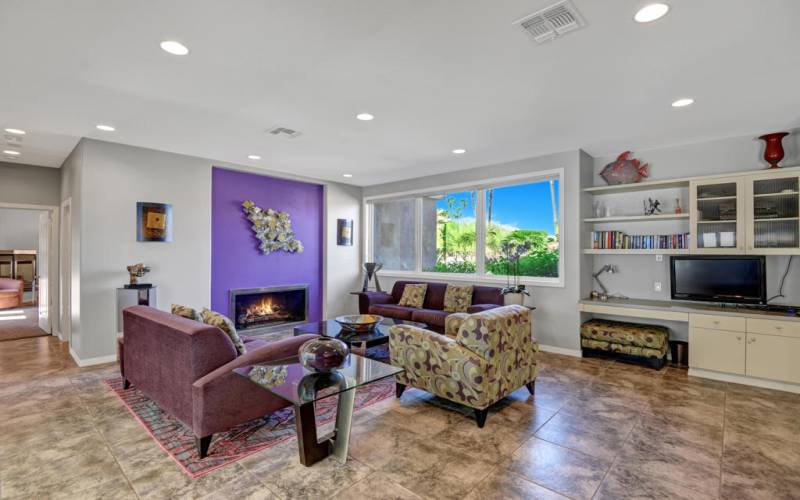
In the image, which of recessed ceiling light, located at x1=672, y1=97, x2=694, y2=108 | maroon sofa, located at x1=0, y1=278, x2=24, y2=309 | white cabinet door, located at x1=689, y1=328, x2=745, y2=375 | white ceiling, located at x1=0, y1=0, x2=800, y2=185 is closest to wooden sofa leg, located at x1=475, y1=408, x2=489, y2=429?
white ceiling, located at x1=0, y1=0, x2=800, y2=185

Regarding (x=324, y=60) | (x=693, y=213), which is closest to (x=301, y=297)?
(x=324, y=60)

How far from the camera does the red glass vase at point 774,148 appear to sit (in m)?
3.98

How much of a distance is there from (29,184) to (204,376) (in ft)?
18.4

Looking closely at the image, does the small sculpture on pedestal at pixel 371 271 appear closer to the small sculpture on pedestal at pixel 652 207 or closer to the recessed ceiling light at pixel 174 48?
the small sculpture on pedestal at pixel 652 207

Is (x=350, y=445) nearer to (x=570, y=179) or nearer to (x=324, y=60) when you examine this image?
(x=324, y=60)

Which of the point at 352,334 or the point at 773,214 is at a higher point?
the point at 773,214

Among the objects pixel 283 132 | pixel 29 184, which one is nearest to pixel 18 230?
pixel 29 184

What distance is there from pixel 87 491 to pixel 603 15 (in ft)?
12.6

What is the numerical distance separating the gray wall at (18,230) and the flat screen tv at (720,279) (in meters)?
13.2

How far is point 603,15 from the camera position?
2.12 meters

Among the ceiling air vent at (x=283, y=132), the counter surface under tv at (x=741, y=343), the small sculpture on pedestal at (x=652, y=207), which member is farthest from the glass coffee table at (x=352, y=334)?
the small sculpture on pedestal at (x=652, y=207)

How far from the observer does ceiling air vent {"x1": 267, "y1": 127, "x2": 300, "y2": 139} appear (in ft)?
13.5

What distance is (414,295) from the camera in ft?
19.9

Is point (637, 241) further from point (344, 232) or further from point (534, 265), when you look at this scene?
point (344, 232)
